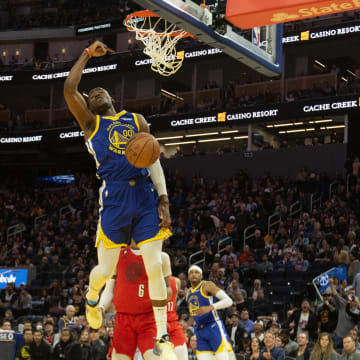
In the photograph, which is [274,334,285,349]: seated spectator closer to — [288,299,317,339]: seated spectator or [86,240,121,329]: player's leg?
[288,299,317,339]: seated spectator

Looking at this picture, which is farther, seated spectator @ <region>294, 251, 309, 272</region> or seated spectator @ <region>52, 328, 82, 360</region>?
seated spectator @ <region>294, 251, 309, 272</region>

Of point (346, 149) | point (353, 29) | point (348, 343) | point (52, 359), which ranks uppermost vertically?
point (353, 29)

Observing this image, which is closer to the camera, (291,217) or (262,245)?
(262,245)

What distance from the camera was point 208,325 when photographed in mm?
10953

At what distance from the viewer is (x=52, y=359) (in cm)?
1422

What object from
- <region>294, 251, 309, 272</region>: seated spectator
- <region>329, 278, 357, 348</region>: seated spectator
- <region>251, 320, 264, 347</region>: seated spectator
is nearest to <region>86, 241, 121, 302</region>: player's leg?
<region>251, 320, 264, 347</region>: seated spectator

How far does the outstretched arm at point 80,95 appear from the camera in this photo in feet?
19.0

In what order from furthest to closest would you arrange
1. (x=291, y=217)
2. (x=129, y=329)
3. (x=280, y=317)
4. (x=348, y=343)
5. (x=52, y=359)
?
Answer: 1. (x=291, y=217)
2. (x=280, y=317)
3. (x=52, y=359)
4. (x=348, y=343)
5. (x=129, y=329)

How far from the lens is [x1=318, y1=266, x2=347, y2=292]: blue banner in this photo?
17094 millimetres

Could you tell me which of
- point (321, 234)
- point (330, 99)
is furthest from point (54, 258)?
point (330, 99)

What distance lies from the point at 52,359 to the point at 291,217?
1134 centimetres

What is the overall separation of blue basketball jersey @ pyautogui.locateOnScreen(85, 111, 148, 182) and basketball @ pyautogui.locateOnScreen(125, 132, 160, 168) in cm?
22

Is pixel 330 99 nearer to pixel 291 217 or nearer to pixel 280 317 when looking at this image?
pixel 291 217

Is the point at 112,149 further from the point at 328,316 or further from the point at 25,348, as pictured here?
the point at 328,316
